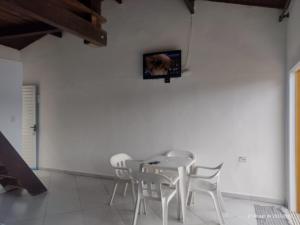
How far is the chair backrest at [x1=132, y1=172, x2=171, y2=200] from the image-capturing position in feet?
9.71

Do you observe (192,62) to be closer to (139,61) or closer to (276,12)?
(139,61)

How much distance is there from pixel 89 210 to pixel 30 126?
332 centimetres

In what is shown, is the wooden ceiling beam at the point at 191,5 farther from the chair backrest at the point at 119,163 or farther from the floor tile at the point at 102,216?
the floor tile at the point at 102,216

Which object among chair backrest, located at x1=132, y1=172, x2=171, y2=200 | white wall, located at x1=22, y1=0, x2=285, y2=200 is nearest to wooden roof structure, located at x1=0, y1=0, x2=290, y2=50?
white wall, located at x1=22, y1=0, x2=285, y2=200

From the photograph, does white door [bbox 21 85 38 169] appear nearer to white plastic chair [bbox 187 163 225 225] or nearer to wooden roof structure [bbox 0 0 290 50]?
wooden roof structure [bbox 0 0 290 50]

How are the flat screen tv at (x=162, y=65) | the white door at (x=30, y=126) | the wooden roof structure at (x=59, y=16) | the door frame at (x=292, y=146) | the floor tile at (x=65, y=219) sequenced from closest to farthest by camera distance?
the wooden roof structure at (x=59, y=16) < the floor tile at (x=65, y=219) < the door frame at (x=292, y=146) < the flat screen tv at (x=162, y=65) < the white door at (x=30, y=126)

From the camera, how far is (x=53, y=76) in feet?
19.8

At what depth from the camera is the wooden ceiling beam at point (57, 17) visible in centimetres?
272

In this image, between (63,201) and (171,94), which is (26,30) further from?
(63,201)

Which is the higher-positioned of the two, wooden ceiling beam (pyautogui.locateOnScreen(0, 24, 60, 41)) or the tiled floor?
wooden ceiling beam (pyautogui.locateOnScreen(0, 24, 60, 41))

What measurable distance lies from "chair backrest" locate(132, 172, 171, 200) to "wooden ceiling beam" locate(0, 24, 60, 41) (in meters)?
2.59

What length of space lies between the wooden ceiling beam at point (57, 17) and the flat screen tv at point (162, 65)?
1008 millimetres

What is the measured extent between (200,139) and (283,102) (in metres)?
1.40

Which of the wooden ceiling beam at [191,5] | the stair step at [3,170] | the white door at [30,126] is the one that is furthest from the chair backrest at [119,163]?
the white door at [30,126]
